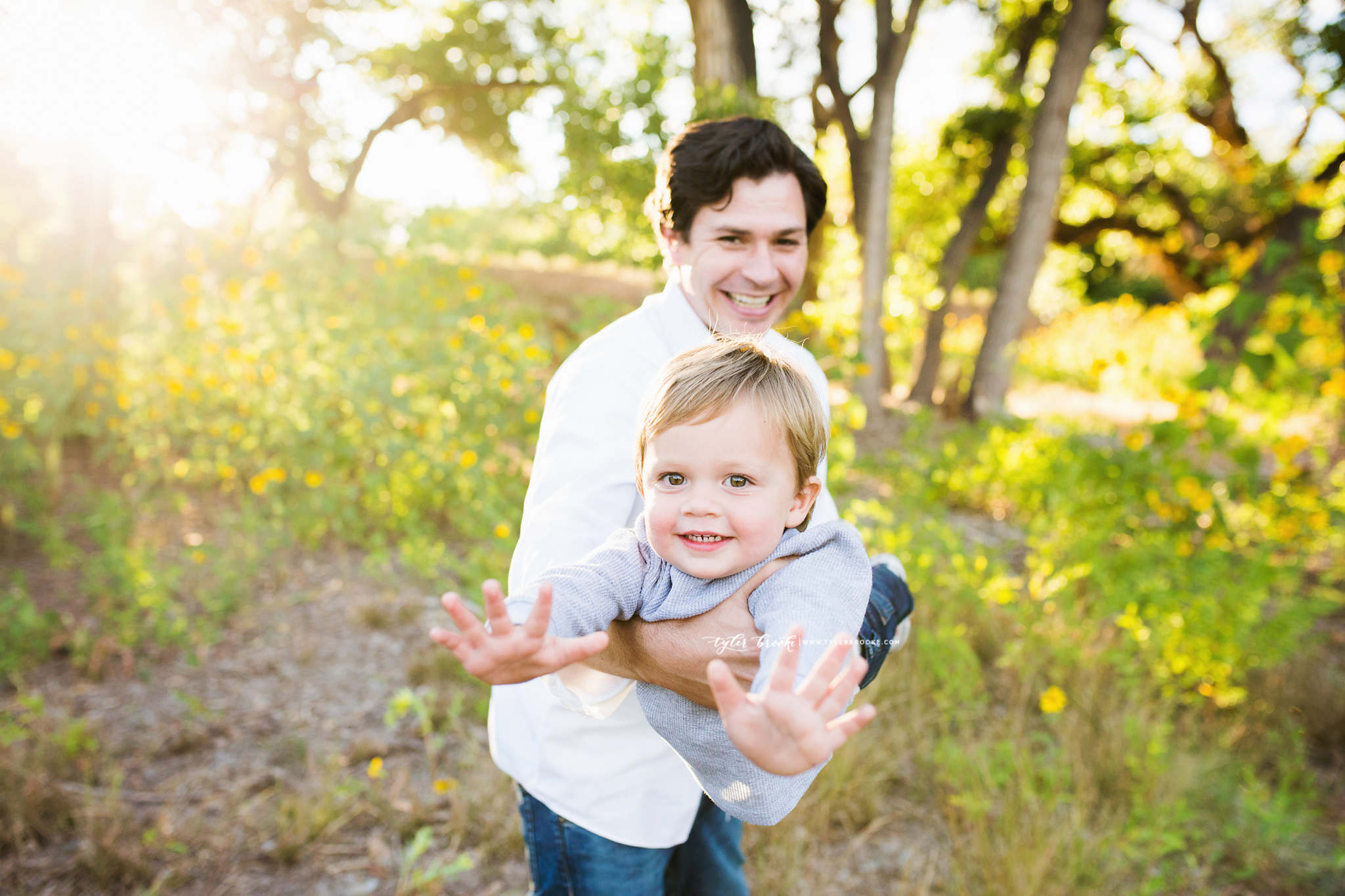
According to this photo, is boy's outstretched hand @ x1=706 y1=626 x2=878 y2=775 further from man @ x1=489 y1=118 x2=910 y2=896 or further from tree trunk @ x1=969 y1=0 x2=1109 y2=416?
tree trunk @ x1=969 y1=0 x2=1109 y2=416

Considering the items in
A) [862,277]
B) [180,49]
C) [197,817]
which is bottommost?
[197,817]

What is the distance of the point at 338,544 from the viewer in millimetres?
3902

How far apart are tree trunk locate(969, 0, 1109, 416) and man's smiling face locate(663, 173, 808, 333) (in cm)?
503

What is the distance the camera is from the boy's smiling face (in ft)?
3.26

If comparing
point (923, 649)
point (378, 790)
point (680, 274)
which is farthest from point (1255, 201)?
point (378, 790)

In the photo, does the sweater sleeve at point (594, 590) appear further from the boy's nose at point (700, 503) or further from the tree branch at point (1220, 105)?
the tree branch at point (1220, 105)

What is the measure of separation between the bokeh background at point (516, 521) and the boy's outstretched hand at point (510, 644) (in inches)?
59.0

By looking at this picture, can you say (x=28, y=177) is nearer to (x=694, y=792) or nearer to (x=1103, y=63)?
(x=694, y=792)

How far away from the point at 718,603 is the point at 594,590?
7.0 inches

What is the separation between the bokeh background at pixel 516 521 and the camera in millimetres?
2148

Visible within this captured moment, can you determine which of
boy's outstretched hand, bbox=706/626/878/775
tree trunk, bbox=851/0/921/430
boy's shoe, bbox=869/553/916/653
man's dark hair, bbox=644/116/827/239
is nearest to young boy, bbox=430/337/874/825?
boy's outstretched hand, bbox=706/626/878/775

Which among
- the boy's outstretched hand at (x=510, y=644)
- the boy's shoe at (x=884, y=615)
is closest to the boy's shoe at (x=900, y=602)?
the boy's shoe at (x=884, y=615)

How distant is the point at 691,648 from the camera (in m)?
0.98

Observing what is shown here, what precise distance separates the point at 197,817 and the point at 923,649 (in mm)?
2538
